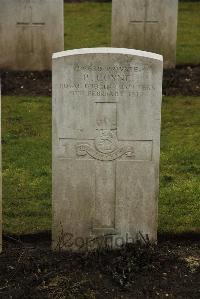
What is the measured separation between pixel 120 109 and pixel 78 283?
144 centimetres

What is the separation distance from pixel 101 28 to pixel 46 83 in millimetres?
4433

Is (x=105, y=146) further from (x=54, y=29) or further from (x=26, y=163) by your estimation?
(x=54, y=29)

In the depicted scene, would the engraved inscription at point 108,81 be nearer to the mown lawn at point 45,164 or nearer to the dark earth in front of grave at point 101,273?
the dark earth in front of grave at point 101,273

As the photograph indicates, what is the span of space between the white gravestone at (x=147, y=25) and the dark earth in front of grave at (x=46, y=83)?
1.66 ft

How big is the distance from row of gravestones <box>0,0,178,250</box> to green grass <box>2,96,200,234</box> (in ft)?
2.11

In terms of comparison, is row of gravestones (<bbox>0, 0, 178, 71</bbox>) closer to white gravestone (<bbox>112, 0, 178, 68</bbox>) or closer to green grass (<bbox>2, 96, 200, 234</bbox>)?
white gravestone (<bbox>112, 0, 178, 68</bbox>)

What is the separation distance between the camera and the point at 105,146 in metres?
5.70

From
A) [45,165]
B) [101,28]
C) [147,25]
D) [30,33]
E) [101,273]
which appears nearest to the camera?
[101,273]

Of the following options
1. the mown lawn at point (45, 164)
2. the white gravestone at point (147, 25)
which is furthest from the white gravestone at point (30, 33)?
the mown lawn at point (45, 164)

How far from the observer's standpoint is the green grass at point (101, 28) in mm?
13945

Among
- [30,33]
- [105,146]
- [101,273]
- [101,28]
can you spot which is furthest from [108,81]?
[101,28]

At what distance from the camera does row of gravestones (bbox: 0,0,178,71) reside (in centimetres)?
1177

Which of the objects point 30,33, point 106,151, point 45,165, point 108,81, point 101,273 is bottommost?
point 101,273

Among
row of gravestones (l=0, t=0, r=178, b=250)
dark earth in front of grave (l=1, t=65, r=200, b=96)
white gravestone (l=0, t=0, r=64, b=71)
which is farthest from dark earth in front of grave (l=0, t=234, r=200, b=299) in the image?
white gravestone (l=0, t=0, r=64, b=71)
